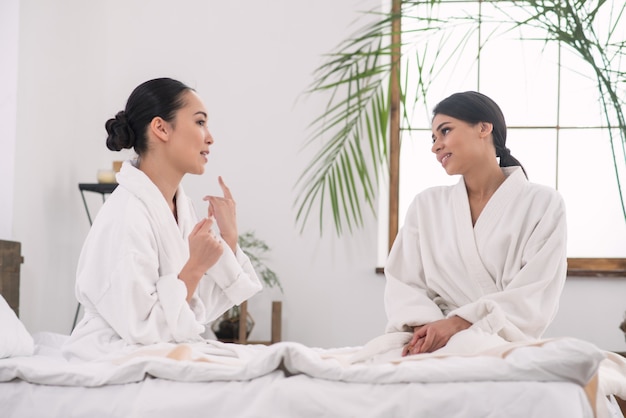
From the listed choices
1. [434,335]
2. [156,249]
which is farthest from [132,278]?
[434,335]

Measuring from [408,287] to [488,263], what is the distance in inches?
8.4

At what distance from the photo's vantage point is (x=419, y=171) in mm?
4430

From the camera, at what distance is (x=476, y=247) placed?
86.7 inches

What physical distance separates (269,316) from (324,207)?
2.00 feet

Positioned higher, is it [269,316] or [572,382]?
[572,382]

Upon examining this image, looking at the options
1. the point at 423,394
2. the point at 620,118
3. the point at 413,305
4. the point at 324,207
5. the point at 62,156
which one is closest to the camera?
the point at 423,394

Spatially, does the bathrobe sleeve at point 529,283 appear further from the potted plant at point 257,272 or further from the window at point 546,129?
the window at point 546,129

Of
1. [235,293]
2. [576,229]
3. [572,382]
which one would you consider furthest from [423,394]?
[576,229]

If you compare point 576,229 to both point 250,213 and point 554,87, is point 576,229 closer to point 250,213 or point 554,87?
point 554,87

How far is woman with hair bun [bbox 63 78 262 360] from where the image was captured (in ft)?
6.17

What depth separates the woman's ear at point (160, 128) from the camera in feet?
6.97

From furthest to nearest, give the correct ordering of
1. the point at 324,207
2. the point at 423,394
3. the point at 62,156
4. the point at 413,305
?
the point at 324,207, the point at 62,156, the point at 413,305, the point at 423,394

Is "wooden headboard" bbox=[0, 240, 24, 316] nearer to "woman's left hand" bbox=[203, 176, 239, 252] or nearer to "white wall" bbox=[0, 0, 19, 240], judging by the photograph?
"white wall" bbox=[0, 0, 19, 240]

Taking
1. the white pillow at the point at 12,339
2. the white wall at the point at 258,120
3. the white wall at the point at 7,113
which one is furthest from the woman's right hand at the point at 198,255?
the white wall at the point at 258,120
